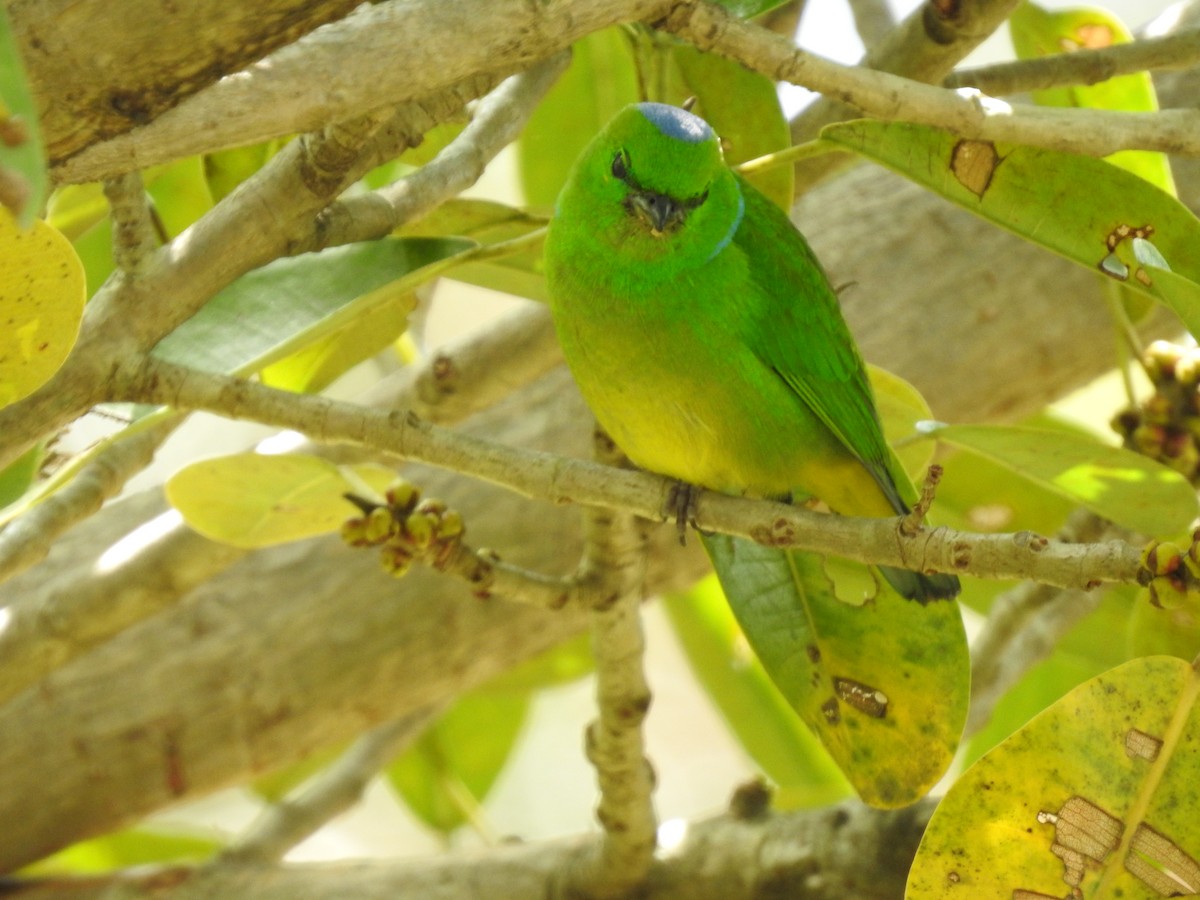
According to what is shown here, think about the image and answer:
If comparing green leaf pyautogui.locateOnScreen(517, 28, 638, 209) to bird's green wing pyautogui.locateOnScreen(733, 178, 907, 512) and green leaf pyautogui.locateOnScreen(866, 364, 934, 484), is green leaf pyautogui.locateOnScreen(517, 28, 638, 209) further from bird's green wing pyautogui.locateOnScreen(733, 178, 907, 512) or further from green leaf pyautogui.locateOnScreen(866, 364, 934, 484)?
green leaf pyautogui.locateOnScreen(866, 364, 934, 484)

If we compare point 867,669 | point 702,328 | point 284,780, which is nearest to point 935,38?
point 702,328

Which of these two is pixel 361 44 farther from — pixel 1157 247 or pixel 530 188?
pixel 530 188

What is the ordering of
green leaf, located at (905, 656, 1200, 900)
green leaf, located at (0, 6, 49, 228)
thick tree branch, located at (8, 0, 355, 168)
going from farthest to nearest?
green leaf, located at (905, 656, 1200, 900) < thick tree branch, located at (8, 0, 355, 168) < green leaf, located at (0, 6, 49, 228)

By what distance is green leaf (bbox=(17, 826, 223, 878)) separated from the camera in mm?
2879

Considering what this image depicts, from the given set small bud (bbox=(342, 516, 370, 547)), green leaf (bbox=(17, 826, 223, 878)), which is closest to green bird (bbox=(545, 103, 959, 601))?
small bud (bbox=(342, 516, 370, 547))

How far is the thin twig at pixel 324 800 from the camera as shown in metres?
2.54

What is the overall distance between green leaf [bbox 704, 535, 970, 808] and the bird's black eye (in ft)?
1.87

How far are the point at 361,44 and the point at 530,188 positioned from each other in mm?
1529

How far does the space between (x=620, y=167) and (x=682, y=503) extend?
0.50m

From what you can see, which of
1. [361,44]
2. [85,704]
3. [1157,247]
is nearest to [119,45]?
[361,44]

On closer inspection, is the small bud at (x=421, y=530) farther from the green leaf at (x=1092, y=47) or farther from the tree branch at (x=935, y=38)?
the green leaf at (x=1092, y=47)

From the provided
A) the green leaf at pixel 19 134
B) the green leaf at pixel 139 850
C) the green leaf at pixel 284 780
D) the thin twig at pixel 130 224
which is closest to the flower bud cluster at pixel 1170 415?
the thin twig at pixel 130 224

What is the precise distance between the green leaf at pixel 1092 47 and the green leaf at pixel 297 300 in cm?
93

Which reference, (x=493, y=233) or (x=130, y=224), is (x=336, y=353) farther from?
(x=130, y=224)
